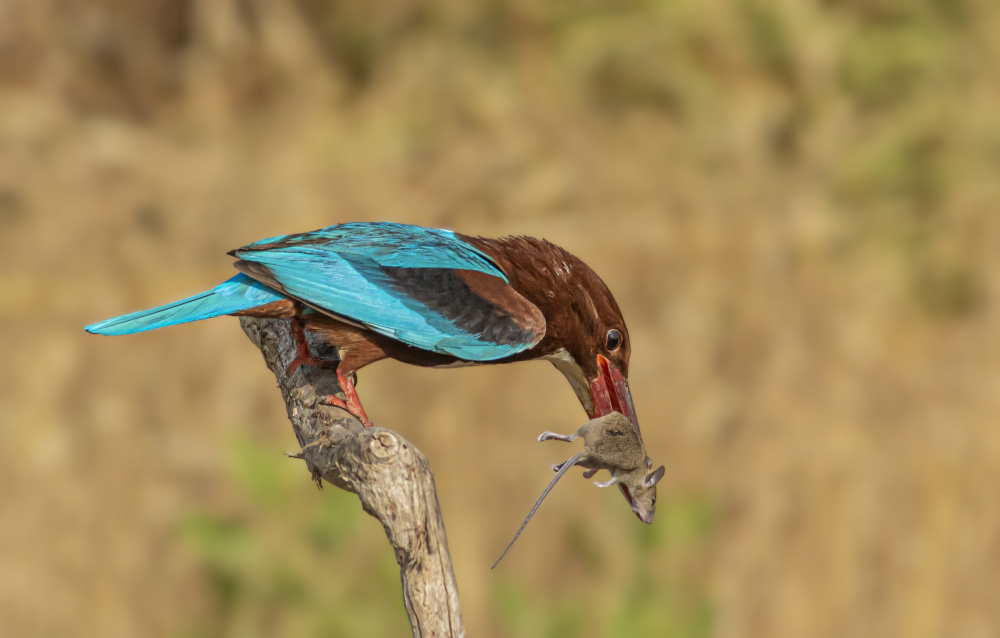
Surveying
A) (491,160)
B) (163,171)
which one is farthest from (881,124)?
(163,171)

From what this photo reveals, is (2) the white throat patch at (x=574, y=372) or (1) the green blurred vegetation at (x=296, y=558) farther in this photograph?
(1) the green blurred vegetation at (x=296, y=558)

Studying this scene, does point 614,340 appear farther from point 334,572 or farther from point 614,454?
point 334,572

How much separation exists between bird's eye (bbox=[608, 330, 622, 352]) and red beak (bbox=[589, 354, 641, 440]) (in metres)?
0.05

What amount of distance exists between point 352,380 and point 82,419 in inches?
119

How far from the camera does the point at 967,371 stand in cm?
618

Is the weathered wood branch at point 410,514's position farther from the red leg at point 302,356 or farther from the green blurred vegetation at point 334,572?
the green blurred vegetation at point 334,572

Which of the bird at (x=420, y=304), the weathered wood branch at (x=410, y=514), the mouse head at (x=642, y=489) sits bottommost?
the weathered wood branch at (x=410, y=514)

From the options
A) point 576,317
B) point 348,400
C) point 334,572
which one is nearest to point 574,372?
point 576,317

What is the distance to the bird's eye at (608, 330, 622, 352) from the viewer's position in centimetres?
366

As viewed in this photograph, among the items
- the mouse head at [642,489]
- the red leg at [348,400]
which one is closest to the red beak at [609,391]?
the mouse head at [642,489]

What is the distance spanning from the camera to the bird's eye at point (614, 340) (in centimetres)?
366

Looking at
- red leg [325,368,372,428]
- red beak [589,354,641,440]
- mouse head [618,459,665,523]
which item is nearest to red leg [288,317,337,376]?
red leg [325,368,372,428]

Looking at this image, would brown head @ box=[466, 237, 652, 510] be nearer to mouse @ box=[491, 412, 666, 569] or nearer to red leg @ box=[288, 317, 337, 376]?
mouse @ box=[491, 412, 666, 569]

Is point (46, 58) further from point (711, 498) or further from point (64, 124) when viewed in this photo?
point (711, 498)
